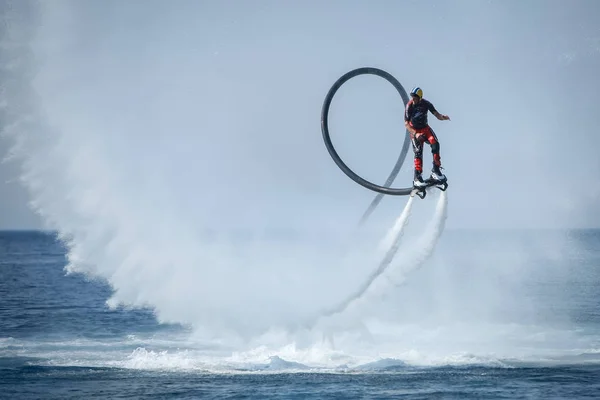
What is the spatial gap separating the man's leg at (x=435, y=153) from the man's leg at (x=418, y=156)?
0.35m

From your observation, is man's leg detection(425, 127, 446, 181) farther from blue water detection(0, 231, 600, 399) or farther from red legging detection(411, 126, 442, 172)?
blue water detection(0, 231, 600, 399)

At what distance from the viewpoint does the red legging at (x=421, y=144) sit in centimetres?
3538

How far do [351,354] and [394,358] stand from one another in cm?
270

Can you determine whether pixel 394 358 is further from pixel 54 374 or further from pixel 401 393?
pixel 54 374

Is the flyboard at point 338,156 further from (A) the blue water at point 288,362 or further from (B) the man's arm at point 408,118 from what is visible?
(A) the blue water at point 288,362

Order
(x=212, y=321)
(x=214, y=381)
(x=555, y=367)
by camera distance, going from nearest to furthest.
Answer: (x=214, y=381)
(x=555, y=367)
(x=212, y=321)

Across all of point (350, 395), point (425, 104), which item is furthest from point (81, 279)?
point (425, 104)

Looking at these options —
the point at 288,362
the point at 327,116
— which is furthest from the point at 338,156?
the point at 288,362

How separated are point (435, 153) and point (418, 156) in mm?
991

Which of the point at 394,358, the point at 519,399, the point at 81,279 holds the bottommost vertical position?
the point at 519,399

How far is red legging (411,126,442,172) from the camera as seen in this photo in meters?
35.4

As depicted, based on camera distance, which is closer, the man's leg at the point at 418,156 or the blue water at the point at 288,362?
the man's leg at the point at 418,156

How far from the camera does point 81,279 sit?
121812 millimetres

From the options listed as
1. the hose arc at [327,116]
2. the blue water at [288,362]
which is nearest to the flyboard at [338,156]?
the hose arc at [327,116]
